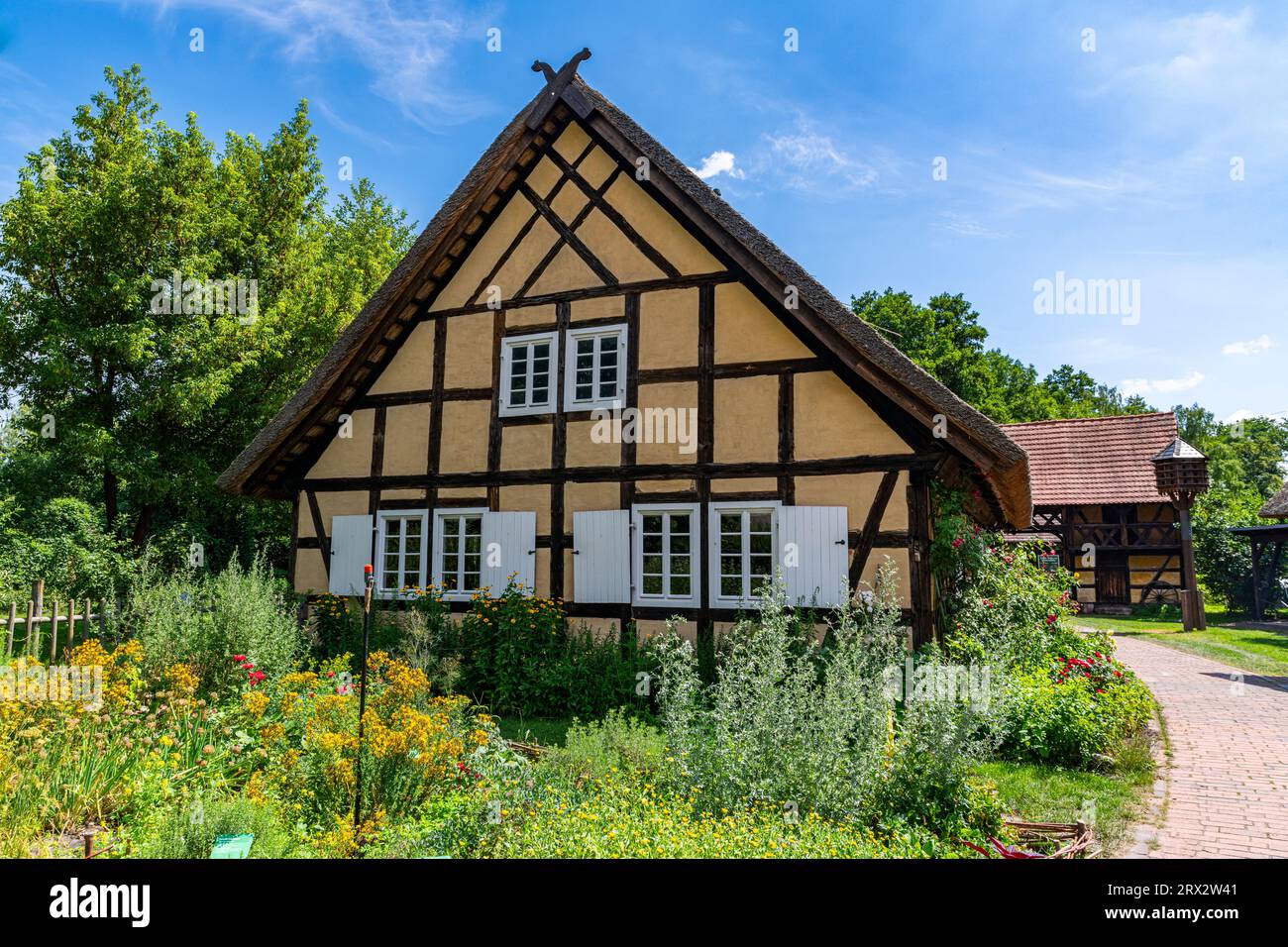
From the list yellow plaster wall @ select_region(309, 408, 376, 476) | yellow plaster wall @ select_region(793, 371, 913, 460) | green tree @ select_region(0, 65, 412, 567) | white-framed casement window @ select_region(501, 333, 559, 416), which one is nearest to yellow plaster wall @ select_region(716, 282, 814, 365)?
yellow plaster wall @ select_region(793, 371, 913, 460)

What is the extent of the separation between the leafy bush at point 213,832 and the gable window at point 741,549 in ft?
18.1

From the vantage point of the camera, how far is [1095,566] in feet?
74.7

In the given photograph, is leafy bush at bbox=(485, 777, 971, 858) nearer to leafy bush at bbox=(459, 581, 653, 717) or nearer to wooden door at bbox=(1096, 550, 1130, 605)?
leafy bush at bbox=(459, 581, 653, 717)

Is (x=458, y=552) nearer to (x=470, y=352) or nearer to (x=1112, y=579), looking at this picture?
(x=470, y=352)

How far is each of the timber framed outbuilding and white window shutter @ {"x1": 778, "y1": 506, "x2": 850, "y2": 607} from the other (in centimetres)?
2

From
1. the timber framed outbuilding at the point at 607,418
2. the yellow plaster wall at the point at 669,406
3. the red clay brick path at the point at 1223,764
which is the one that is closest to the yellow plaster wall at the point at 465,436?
the timber framed outbuilding at the point at 607,418

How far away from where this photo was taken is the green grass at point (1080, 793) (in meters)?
5.07

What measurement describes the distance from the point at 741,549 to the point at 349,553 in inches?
217

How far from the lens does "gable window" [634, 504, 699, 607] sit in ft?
29.9
